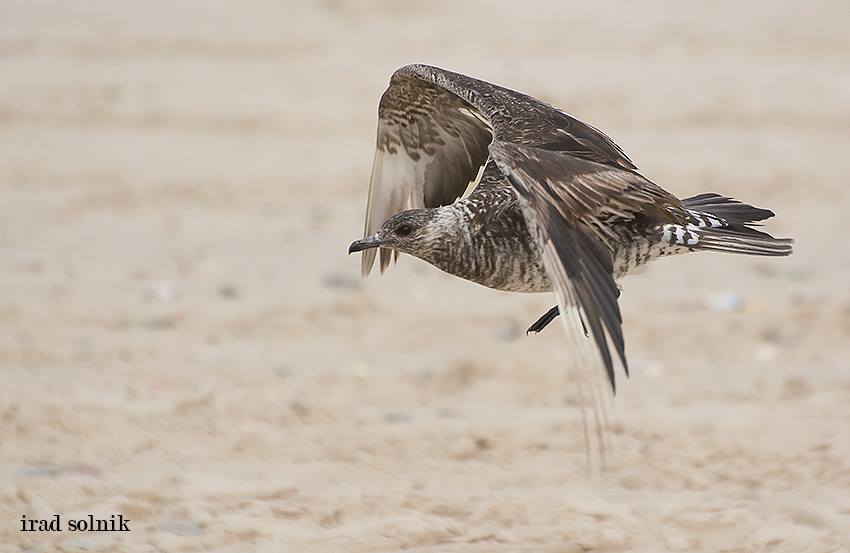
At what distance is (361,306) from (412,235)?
239 cm

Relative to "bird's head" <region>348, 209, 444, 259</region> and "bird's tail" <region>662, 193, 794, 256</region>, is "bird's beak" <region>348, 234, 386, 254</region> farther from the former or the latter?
"bird's tail" <region>662, 193, 794, 256</region>

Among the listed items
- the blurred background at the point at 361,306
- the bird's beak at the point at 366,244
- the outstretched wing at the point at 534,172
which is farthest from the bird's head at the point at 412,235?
the blurred background at the point at 361,306

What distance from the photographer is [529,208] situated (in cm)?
435

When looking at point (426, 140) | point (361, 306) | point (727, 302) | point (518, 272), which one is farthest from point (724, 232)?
point (361, 306)

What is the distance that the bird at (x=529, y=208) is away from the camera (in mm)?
4309

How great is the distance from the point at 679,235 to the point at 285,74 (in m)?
5.92

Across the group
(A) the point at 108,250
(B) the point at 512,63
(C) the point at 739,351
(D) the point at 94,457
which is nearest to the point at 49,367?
(D) the point at 94,457


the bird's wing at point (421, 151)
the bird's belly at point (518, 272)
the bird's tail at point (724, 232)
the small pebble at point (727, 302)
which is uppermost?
the bird's wing at point (421, 151)

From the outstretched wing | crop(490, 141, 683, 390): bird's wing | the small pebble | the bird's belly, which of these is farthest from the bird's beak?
the small pebble

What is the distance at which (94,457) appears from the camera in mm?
5637

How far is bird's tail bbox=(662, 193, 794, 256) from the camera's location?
195 inches

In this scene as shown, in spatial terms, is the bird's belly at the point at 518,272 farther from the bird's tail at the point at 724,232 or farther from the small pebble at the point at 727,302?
the small pebble at the point at 727,302

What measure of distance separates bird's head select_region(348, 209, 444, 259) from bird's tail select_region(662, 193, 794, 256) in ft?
2.63

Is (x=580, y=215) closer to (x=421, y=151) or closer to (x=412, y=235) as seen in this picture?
(x=412, y=235)
